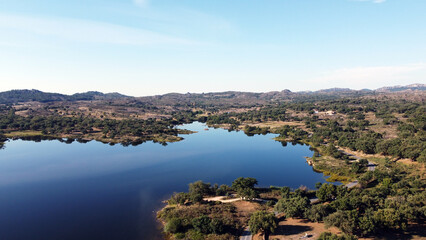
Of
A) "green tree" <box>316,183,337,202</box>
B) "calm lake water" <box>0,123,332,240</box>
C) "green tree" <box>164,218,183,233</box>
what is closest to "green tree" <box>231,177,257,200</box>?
"calm lake water" <box>0,123,332,240</box>

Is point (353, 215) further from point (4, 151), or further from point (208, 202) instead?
point (4, 151)

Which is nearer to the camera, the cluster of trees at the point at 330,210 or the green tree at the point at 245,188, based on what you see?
the cluster of trees at the point at 330,210

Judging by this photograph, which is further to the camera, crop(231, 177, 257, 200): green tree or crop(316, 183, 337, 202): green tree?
crop(231, 177, 257, 200): green tree

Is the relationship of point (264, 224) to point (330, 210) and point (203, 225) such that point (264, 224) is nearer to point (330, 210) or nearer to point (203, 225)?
point (203, 225)

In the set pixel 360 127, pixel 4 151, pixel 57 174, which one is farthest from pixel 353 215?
pixel 4 151

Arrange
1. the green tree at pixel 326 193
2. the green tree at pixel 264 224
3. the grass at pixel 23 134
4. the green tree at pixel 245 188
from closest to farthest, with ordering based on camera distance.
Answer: the green tree at pixel 264 224, the green tree at pixel 326 193, the green tree at pixel 245 188, the grass at pixel 23 134

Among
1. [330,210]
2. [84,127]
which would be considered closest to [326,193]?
[330,210]

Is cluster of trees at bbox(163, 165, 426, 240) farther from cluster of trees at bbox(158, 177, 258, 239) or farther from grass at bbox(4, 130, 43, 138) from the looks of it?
grass at bbox(4, 130, 43, 138)

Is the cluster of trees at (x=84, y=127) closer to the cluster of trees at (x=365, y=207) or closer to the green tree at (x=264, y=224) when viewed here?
the cluster of trees at (x=365, y=207)

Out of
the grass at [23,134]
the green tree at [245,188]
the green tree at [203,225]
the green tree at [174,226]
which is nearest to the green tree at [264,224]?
the green tree at [203,225]
